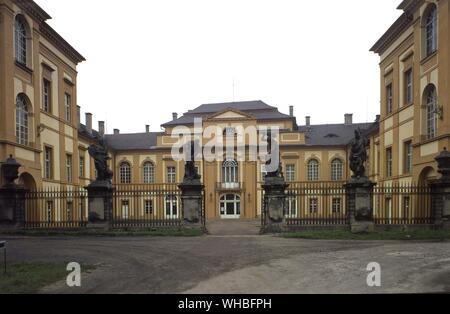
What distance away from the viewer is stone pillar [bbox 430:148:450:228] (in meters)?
15.7

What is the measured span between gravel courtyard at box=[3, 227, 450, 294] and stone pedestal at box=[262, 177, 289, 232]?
6.67 feet

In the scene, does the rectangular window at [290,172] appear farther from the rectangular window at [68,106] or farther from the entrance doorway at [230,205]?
A: the rectangular window at [68,106]

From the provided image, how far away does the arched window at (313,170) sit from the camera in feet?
129

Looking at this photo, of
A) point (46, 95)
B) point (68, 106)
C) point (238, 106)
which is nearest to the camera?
point (46, 95)

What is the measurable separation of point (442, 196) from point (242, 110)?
31134 mm

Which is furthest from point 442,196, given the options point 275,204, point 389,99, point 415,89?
point 389,99

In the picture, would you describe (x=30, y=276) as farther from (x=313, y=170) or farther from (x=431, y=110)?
(x=313, y=170)

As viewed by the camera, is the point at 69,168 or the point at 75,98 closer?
the point at 69,168

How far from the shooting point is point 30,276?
299 inches

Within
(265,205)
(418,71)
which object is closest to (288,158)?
(418,71)

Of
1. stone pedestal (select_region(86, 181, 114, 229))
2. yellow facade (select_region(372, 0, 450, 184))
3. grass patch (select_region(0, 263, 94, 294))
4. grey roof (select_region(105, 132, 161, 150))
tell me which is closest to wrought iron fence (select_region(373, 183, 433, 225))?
yellow facade (select_region(372, 0, 450, 184))

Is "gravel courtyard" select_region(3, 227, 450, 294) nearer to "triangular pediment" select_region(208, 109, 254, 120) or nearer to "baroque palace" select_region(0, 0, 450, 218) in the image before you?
"baroque palace" select_region(0, 0, 450, 218)
